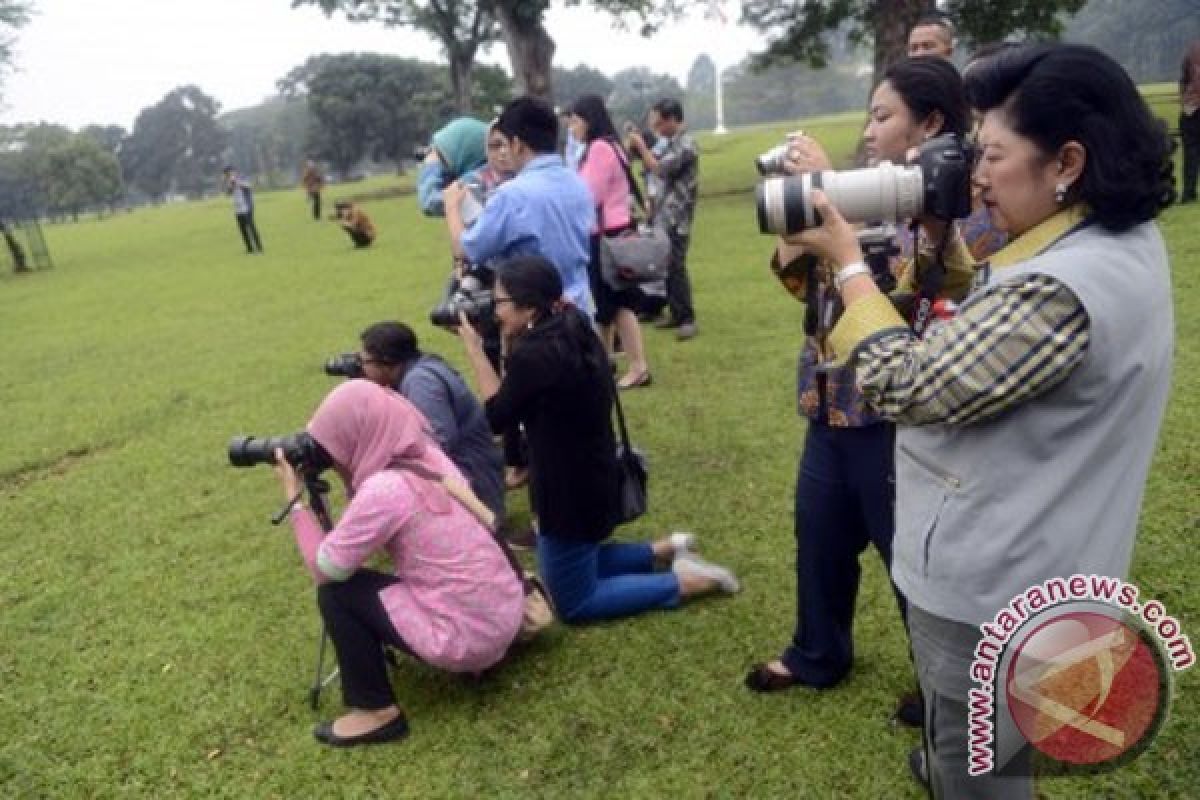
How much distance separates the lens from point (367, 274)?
1278 cm

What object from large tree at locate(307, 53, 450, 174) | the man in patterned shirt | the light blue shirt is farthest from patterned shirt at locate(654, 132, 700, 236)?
large tree at locate(307, 53, 450, 174)

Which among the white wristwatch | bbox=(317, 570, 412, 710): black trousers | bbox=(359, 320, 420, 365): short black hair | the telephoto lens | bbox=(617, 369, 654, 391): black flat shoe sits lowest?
bbox=(617, 369, 654, 391): black flat shoe

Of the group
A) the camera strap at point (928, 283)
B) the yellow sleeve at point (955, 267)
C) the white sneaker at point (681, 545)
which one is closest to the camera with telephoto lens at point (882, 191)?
the camera strap at point (928, 283)

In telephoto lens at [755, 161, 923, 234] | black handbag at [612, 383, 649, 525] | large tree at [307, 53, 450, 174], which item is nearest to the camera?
telephoto lens at [755, 161, 923, 234]

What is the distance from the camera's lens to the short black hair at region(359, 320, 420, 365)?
359 cm

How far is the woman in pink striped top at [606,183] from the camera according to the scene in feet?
18.2

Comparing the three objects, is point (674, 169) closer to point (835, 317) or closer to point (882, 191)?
point (835, 317)

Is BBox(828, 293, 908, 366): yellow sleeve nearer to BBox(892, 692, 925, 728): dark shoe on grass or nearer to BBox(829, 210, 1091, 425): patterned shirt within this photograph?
BBox(829, 210, 1091, 425): patterned shirt

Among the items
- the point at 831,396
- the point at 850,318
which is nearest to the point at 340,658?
the point at 831,396

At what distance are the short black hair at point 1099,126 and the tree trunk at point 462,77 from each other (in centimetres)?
2870

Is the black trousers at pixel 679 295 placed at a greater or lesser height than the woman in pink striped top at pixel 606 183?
lesser

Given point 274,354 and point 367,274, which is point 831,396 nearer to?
point 274,354

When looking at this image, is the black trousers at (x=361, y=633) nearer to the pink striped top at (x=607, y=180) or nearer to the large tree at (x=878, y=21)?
the pink striped top at (x=607, y=180)

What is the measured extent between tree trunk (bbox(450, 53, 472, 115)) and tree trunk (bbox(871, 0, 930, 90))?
1771 centimetres
